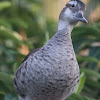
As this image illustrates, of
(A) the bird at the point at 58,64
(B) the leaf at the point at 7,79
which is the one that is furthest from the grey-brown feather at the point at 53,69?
(B) the leaf at the point at 7,79

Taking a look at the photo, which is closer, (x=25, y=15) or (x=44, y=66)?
(x=44, y=66)

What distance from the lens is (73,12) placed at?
4.77 ft

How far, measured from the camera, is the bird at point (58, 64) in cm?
146

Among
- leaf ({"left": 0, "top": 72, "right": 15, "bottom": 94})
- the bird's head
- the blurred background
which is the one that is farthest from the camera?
the blurred background

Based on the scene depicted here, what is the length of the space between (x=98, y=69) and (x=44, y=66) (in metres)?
1.94

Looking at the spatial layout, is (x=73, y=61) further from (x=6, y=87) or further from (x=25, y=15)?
(x=25, y=15)

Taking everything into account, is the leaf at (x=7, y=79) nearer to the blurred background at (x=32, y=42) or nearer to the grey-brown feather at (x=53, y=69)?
the blurred background at (x=32, y=42)

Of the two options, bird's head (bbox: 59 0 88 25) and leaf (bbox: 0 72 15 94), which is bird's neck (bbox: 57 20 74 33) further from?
leaf (bbox: 0 72 15 94)

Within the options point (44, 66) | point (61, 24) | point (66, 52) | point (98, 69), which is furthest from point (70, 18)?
point (98, 69)

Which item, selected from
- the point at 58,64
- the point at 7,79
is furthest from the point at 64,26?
the point at 7,79

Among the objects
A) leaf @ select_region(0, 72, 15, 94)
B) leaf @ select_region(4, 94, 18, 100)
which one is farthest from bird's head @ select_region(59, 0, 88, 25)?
leaf @ select_region(4, 94, 18, 100)

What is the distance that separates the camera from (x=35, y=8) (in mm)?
4508

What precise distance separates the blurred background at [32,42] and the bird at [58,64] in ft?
1.49

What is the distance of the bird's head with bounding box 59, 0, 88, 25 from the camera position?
4.72ft
